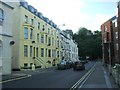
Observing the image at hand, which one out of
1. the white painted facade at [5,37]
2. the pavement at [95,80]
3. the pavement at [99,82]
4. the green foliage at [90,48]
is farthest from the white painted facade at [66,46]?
the pavement at [99,82]

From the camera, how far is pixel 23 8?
48656 mm

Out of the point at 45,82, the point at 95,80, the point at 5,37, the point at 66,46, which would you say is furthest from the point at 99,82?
the point at 66,46

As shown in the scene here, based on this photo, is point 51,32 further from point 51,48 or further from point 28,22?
point 28,22

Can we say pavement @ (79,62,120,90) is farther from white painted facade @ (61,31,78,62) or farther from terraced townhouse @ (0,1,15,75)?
white painted facade @ (61,31,78,62)

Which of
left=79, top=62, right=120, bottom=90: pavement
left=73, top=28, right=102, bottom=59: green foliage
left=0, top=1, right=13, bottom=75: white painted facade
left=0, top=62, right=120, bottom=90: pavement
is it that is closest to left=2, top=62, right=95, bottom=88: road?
left=79, top=62, right=120, bottom=90: pavement

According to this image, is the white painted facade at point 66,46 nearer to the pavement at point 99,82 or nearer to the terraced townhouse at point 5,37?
the terraced townhouse at point 5,37

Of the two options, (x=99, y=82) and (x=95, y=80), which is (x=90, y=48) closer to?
(x=95, y=80)

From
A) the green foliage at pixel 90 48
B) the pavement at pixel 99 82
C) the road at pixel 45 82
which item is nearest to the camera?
the road at pixel 45 82

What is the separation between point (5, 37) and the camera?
116 ft

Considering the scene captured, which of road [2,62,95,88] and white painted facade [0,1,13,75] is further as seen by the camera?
white painted facade [0,1,13,75]

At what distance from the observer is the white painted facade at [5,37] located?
113 feet

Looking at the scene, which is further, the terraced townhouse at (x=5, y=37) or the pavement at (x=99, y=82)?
the terraced townhouse at (x=5, y=37)

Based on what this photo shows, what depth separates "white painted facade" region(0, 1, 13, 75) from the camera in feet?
113

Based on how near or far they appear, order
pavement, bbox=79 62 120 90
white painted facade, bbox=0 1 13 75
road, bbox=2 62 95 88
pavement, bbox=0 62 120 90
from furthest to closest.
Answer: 1. white painted facade, bbox=0 1 13 75
2. pavement, bbox=0 62 120 90
3. pavement, bbox=79 62 120 90
4. road, bbox=2 62 95 88
